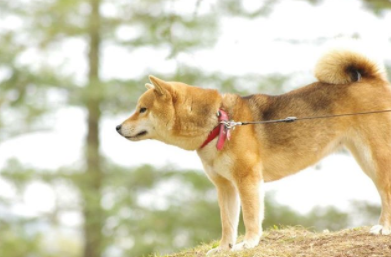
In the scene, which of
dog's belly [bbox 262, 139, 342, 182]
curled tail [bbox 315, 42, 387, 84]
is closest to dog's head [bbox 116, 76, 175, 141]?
dog's belly [bbox 262, 139, 342, 182]

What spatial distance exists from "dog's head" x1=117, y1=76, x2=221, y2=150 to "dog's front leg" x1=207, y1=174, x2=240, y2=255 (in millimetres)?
502

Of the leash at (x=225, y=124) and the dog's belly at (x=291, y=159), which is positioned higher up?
the leash at (x=225, y=124)

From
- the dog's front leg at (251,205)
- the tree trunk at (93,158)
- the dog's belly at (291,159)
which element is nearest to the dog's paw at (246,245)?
the dog's front leg at (251,205)

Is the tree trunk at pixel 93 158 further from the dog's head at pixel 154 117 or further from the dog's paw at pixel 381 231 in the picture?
the dog's paw at pixel 381 231

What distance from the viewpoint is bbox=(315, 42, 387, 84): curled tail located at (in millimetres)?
6117

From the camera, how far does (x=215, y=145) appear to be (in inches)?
227

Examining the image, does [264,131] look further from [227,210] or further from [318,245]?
[318,245]

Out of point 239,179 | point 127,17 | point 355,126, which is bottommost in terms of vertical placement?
point 239,179

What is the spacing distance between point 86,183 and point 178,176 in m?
2.56

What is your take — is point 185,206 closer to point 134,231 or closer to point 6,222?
point 134,231

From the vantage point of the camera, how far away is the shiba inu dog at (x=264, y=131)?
5707 mm

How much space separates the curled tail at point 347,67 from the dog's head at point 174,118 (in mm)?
1162

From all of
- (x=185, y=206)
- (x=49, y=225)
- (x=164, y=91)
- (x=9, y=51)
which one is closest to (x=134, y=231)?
(x=185, y=206)

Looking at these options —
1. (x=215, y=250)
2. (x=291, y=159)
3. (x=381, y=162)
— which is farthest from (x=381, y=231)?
(x=215, y=250)
